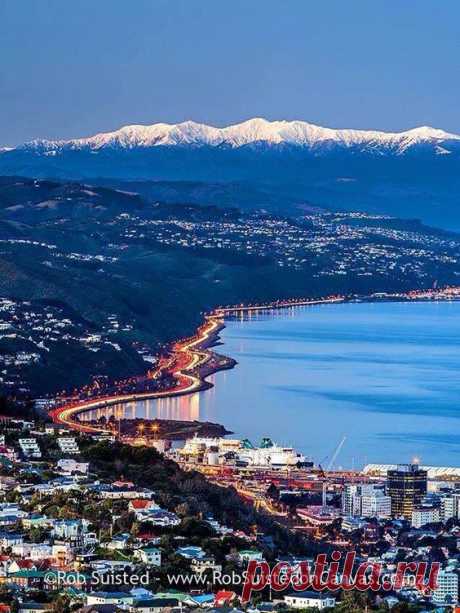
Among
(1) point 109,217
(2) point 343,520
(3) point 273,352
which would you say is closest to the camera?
(2) point 343,520

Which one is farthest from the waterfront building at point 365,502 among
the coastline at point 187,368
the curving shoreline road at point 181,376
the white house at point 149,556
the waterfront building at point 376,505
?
the white house at point 149,556

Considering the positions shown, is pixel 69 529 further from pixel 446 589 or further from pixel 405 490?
pixel 405 490

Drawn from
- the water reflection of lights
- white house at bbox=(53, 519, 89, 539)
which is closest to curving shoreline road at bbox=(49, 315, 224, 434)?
the water reflection of lights

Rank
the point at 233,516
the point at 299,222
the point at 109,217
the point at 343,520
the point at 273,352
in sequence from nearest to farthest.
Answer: the point at 233,516, the point at 343,520, the point at 273,352, the point at 109,217, the point at 299,222

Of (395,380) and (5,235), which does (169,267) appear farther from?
(395,380)

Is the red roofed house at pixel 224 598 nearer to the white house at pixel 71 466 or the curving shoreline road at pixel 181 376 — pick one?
the white house at pixel 71 466

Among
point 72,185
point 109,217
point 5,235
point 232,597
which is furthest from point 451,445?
point 72,185

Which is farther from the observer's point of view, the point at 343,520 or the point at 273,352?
the point at 273,352
